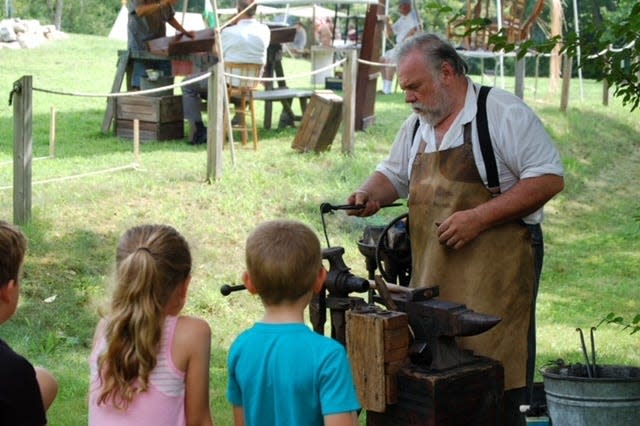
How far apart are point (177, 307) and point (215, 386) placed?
3.47m

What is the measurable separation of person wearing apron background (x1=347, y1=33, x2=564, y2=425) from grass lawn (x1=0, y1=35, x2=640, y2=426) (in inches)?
54.6

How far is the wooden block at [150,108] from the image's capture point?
1365cm

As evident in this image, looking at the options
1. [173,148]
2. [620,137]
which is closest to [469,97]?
[173,148]

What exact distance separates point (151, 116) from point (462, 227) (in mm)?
9638

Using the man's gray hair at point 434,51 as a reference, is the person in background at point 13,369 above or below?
below

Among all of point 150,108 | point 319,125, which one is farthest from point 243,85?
point 319,125

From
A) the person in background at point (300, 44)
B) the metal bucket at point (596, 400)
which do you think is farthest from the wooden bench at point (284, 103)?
the person in background at point (300, 44)

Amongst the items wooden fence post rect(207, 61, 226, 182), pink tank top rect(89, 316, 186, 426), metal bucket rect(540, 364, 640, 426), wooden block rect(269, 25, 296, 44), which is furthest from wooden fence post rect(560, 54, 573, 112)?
pink tank top rect(89, 316, 186, 426)

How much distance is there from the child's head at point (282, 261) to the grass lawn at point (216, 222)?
1336mm

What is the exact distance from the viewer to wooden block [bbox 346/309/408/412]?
3916mm

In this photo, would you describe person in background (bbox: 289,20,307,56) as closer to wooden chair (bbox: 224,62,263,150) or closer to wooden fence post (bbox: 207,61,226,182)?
wooden chair (bbox: 224,62,263,150)

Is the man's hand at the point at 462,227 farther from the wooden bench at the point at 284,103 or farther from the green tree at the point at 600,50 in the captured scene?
the wooden bench at the point at 284,103

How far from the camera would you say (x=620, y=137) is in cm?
1936

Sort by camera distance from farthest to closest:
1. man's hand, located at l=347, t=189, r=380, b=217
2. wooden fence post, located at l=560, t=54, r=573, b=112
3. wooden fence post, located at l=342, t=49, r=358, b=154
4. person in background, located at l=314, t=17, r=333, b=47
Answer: person in background, located at l=314, t=17, r=333, b=47 → wooden fence post, located at l=560, t=54, r=573, b=112 → wooden fence post, located at l=342, t=49, r=358, b=154 → man's hand, located at l=347, t=189, r=380, b=217
